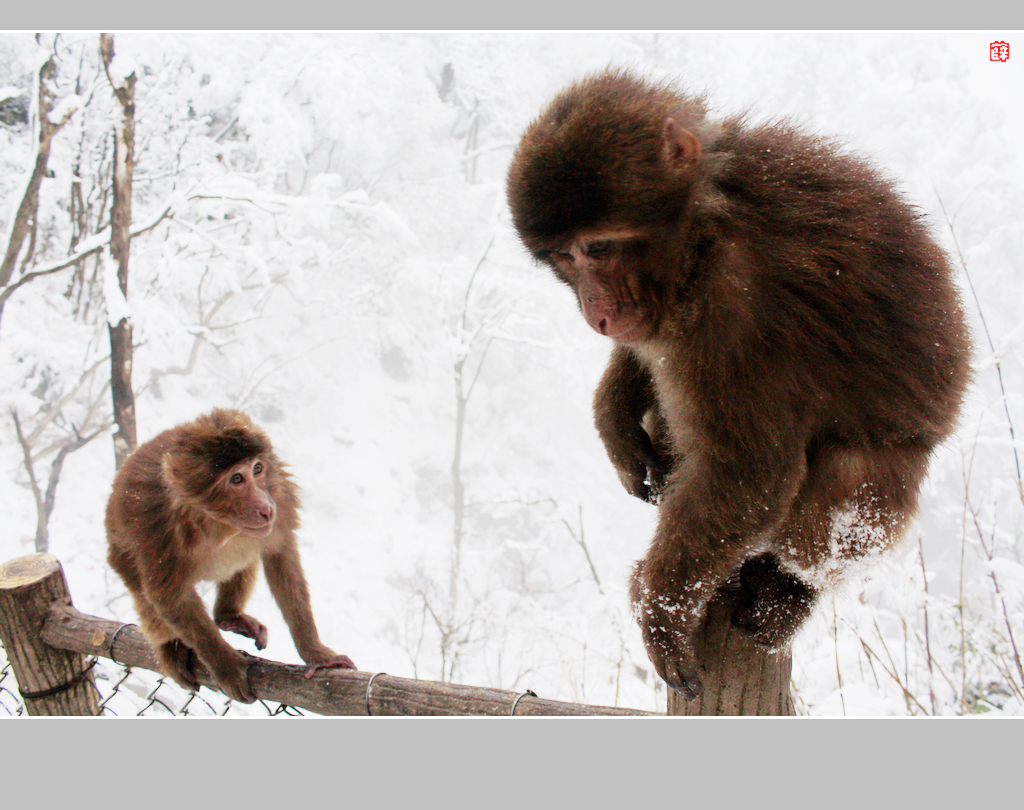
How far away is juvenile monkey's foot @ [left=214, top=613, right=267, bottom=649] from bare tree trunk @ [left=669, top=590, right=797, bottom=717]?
1.44 m

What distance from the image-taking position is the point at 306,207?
20.6 ft

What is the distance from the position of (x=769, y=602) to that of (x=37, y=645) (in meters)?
2.14

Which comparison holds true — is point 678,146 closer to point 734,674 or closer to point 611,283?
point 611,283

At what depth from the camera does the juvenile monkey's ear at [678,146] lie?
1493 mm

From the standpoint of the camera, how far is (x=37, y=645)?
87.1 inches

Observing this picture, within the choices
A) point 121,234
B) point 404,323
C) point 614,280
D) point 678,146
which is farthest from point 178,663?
point 404,323

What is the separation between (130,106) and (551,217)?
500 centimetres

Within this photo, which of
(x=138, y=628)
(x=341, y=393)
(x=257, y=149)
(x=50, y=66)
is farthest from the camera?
(x=341, y=393)

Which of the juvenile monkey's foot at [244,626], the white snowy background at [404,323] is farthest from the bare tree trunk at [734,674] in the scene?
the white snowy background at [404,323]

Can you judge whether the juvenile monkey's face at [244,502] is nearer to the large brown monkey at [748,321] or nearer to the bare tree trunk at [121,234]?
the large brown monkey at [748,321]

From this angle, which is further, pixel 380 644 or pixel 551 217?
pixel 380 644

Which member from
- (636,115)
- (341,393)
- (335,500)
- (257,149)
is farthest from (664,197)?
(341,393)

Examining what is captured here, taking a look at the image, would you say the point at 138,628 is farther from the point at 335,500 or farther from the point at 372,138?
the point at 372,138

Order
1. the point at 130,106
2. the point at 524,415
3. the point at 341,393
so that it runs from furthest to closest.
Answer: the point at 524,415, the point at 341,393, the point at 130,106
